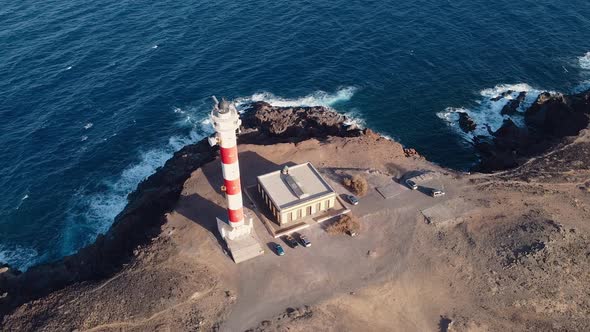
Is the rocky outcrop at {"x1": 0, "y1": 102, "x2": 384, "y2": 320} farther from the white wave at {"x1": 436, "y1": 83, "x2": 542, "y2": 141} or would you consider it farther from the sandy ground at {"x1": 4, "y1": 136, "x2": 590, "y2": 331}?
the white wave at {"x1": 436, "y1": 83, "x2": 542, "y2": 141}

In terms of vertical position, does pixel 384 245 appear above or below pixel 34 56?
below

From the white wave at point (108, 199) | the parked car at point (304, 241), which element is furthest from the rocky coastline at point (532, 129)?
the white wave at point (108, 199)

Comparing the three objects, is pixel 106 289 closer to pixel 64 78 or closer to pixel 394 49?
pixel 64 78

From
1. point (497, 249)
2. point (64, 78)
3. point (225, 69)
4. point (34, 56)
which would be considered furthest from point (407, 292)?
point (34, 56)

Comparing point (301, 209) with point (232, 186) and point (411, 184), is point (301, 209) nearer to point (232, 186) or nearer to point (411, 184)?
point (232, 186)

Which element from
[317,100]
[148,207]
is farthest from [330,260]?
[317,100]

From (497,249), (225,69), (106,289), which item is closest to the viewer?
(106,289)

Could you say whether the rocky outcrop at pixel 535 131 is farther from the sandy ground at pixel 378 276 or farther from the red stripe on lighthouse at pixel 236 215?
the red stripe on lighthouse at pixel 236 215
